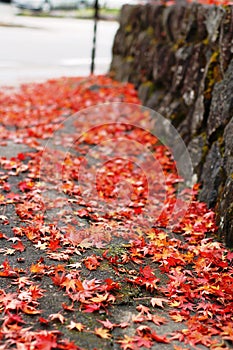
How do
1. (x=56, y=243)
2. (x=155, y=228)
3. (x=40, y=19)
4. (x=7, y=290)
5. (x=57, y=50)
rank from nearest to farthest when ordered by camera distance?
(x=7, y=290) → (x=56, y=243) → (x=155, y=228) → (x=57, y=50) → (x=40, y=19)

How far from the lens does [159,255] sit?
4359 mm

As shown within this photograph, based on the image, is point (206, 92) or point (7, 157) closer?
point (206, 92)

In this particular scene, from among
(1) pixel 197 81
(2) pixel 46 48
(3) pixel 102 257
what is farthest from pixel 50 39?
(3) pixel 102 257

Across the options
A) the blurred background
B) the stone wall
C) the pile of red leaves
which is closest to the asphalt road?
the blurred background

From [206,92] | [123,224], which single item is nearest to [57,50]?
[206,92]

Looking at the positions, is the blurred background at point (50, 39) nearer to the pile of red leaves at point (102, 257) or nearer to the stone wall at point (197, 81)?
the stone wall at point (197, 81)

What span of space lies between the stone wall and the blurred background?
3829 mm

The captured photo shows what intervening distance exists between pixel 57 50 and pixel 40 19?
9.18 meters

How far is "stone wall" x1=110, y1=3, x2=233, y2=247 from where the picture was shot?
17.0 feet

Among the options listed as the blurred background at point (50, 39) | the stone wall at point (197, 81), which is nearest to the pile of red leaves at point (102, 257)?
the stone wall at point (197, 81)

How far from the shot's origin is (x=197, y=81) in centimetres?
640

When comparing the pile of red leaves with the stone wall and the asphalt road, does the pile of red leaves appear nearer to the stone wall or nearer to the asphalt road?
the stone wall

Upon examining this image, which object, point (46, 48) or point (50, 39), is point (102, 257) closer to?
point (46, 48)

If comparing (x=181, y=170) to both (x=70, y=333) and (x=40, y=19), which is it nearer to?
(x=70, y=333)
